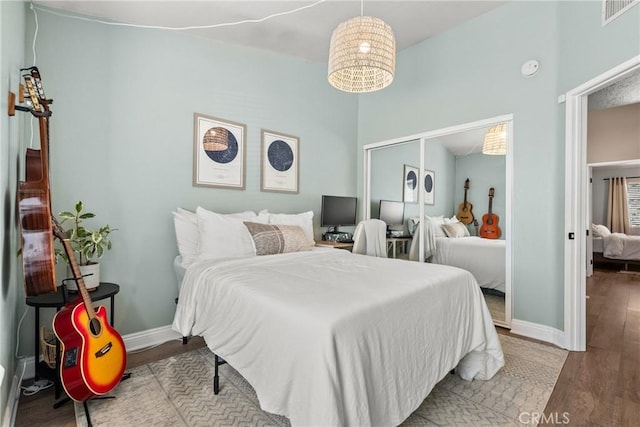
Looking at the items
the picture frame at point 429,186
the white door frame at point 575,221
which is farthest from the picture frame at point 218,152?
the white door frame at point 575,221

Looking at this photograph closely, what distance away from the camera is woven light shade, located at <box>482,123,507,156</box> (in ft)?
9.41

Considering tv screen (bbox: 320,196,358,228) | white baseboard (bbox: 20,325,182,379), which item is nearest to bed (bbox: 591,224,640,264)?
tv screen (bbox: 320,196,358,228)

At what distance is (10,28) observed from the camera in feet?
4.90

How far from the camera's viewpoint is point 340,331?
1.10 meters

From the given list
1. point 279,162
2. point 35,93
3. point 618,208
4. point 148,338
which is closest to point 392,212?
point 279,162

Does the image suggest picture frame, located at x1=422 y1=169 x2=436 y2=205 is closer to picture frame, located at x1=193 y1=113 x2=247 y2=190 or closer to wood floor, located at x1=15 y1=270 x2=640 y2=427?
wood floor, located at x1=15 y1=270 x2=640 y2=427

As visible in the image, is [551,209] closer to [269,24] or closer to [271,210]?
[271,210]

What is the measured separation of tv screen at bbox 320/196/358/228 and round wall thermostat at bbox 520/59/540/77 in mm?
2175

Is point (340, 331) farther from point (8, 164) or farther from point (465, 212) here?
point (465, 212)

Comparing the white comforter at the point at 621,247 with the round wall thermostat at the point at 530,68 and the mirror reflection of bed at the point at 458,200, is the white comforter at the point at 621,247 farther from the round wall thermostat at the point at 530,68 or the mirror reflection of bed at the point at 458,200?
the round wall thermostat at the point at 530,68

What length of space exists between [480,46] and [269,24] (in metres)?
2.09

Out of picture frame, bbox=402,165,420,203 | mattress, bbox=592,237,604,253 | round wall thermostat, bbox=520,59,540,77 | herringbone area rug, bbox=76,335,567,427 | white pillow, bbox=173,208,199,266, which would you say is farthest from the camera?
mattress, bbox=592,237,604,253

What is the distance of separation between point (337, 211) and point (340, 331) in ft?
9.00

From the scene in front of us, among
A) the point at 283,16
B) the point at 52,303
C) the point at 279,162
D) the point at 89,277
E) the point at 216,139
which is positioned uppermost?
the point at 283,16
